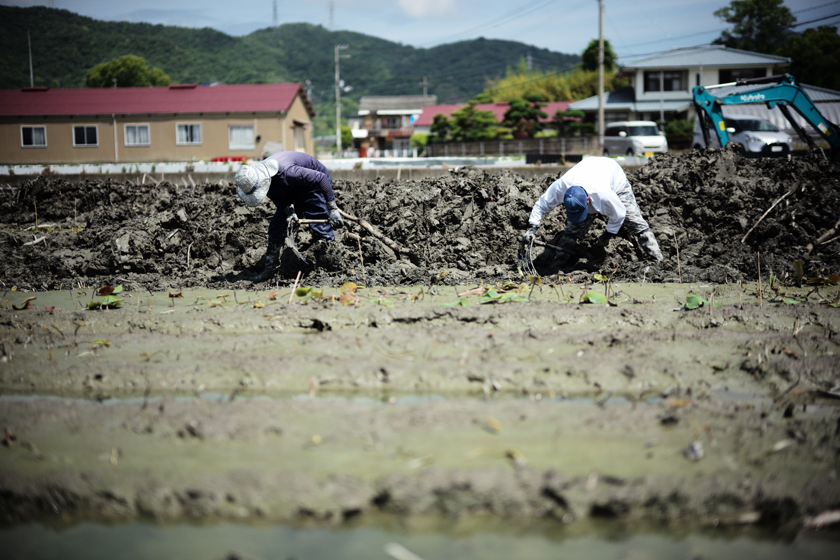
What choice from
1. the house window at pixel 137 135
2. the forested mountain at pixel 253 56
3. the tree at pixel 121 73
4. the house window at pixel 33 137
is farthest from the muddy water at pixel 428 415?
the forested mountain at pixel 253 56

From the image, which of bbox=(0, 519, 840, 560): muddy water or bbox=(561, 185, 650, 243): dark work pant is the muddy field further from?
bbox=(561, 185, 650, 243): dark work pant

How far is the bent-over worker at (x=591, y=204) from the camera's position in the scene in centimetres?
660

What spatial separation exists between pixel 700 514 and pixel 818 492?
500 mm

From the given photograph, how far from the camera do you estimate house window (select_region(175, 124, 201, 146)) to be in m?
30.2

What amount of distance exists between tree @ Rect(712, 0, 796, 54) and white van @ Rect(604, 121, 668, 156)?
31.1 meters

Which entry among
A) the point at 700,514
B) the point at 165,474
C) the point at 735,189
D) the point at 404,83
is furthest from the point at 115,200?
the point at 404,83

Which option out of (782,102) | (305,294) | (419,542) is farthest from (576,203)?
(782,102)

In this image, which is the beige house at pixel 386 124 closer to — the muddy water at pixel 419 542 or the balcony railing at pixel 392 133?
the balcony railing at pixel 392 133

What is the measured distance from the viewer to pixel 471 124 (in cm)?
4194

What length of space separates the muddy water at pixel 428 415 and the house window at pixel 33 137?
101 ft

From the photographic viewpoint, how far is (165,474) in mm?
2586

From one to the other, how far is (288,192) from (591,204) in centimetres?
355

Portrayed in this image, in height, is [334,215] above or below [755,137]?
below

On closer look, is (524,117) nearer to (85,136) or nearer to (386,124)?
(85,136)
